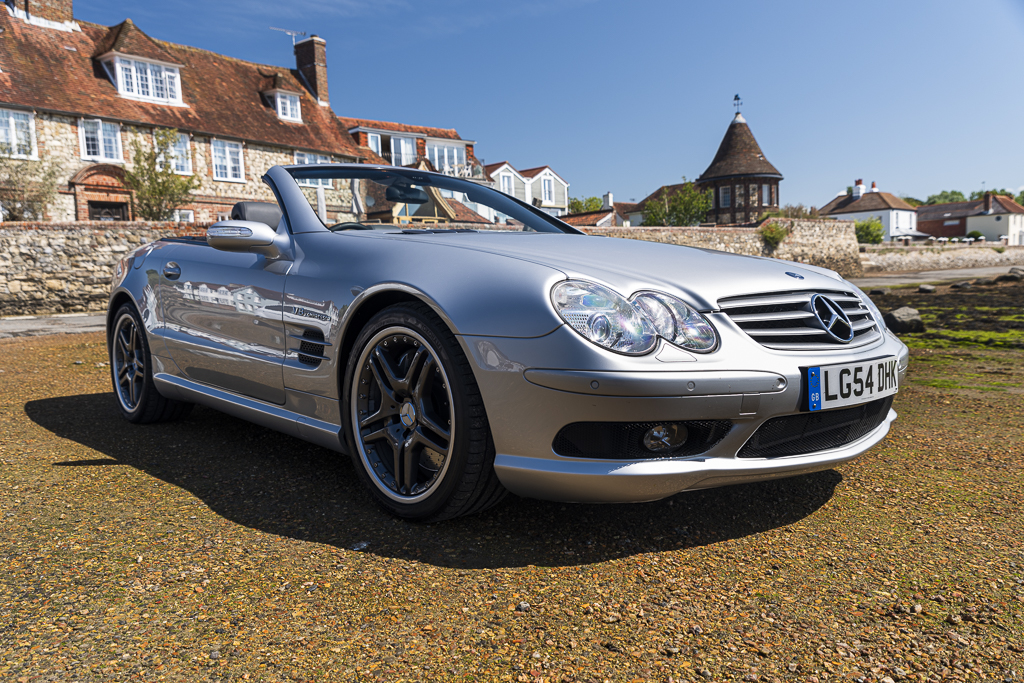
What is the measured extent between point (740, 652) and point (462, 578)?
828mm

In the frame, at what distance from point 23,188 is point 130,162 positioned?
545 cm

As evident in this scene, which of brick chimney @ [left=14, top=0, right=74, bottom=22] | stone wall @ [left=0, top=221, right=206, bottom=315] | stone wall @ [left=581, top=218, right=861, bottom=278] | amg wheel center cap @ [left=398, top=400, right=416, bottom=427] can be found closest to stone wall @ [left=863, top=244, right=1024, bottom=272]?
stone wall @ [left=581, top=218, right=861, bottom=278]

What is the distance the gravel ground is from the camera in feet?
5.76

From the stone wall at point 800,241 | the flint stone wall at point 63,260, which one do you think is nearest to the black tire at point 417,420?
the flint stone wall at point 63,260

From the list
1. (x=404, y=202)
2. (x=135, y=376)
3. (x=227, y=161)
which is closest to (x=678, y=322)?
(x=404, y=202)

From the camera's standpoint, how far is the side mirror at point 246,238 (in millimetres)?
3098

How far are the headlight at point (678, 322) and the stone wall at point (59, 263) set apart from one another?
1376cm

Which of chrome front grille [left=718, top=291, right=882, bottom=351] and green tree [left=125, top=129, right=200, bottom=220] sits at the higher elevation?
green tree [left=125, top=129, right=200, bottom=220]

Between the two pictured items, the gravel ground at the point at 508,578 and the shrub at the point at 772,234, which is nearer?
the gravel ground at the point at 508,578

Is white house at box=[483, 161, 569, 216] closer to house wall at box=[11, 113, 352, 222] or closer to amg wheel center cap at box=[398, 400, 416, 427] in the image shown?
house wall at box=[11, 113, 352, 222]

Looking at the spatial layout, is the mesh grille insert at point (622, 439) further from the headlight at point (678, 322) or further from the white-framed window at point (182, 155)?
the white-framed window at point (182, 155)

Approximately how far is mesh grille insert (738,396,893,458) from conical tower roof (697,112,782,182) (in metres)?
→ 62.5

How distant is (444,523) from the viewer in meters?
2.63

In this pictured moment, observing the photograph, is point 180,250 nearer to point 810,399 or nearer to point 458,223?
point 458,223
